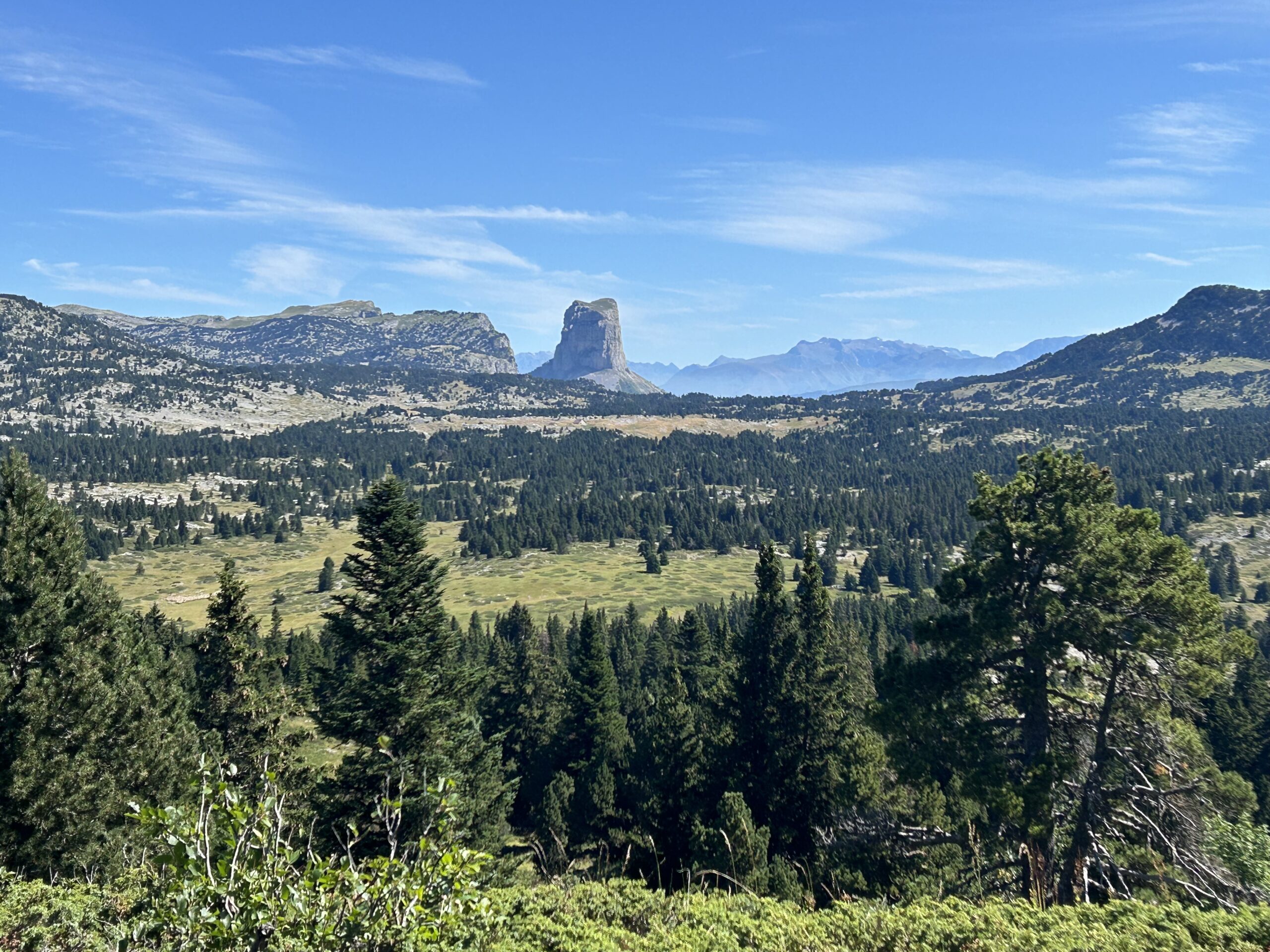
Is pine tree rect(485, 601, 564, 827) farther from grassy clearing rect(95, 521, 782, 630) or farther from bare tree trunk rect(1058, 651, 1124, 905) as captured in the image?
grassy clearing rect(95, 521, 782, 630)

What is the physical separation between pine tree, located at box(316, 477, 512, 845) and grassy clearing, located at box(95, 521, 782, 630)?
10267cm

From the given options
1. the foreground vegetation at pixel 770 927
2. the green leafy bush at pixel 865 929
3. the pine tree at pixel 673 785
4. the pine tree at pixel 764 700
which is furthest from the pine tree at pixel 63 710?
the pine tree at pixel 764 700

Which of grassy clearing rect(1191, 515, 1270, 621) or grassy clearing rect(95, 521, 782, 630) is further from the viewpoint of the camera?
grassy clearing rect(1191, 515, 1270, 621)

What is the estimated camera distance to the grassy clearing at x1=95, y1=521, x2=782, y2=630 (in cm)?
13450

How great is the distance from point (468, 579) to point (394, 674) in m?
142

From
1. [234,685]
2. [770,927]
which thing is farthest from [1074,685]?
[234,685]

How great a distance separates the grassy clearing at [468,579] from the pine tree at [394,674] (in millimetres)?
102671

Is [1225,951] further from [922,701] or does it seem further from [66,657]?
[66,657]

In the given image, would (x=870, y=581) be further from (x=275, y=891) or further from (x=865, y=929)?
(x=275, y=891)

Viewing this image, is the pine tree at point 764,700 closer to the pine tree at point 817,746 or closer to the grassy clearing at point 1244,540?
the pine tree at point 817,746

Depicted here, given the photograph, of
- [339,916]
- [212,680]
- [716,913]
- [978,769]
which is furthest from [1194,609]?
[212,680]

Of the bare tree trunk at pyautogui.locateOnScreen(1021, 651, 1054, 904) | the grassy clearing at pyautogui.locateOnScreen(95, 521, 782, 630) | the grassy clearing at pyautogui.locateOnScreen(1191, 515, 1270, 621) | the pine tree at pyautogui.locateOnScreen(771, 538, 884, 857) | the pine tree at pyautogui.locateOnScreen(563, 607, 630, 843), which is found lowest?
the grassy clearing at pyautogui.locateOnScreen(95, 521, 782, 630)

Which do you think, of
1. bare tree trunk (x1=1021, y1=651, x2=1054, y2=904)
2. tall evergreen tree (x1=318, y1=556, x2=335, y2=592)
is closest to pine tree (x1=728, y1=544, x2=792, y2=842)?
bare tree trunk (x1=1021, y1=651, x2=1054, y2=904)

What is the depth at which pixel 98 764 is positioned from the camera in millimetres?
20844
